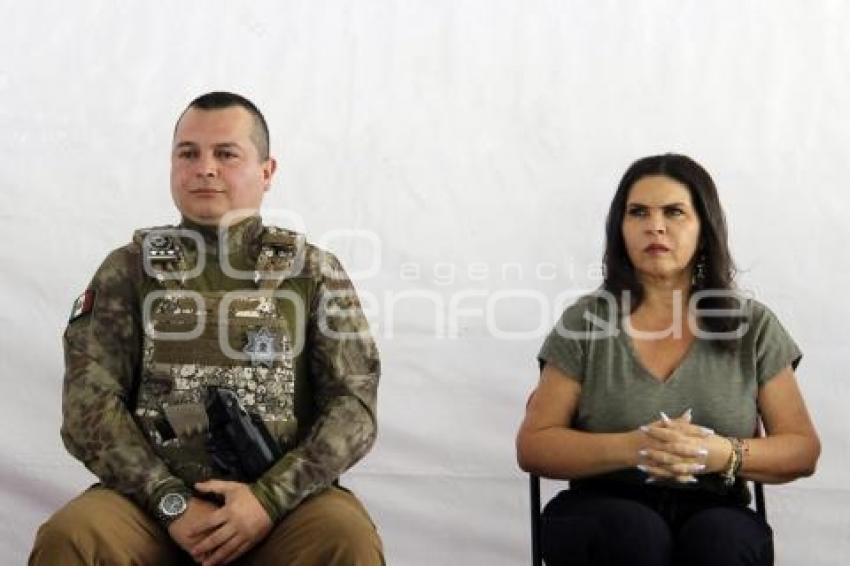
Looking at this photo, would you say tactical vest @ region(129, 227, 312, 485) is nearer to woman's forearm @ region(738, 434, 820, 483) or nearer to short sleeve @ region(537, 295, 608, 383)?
short sleeve @ region(537, 295, 608, 383)

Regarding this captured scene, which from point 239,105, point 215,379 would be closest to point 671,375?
point 215,379

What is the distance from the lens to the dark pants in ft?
5.80

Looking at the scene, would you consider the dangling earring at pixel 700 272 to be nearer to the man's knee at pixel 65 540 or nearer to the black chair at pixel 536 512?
the black chair at pixel 536 512

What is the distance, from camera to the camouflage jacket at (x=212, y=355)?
1866 millimetres

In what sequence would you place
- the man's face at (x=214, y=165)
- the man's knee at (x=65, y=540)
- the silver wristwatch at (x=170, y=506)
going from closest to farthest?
the man's knee at (x=65, y=540), the silver wristwatch at (x=170, y=506), the man's face at (x=214, y=165)

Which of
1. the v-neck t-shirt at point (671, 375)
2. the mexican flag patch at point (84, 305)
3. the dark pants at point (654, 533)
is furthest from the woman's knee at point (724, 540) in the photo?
the mexican flag patch at point (84, 305)

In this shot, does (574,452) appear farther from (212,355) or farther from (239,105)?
(239,105)

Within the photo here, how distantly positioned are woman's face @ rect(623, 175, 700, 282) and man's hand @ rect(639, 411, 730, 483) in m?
0.30

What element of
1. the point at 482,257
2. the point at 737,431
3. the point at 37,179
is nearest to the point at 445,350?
the point at 482,257

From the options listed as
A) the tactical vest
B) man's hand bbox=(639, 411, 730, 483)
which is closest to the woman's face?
man's hand bbox=(639, 411, 730, 483)

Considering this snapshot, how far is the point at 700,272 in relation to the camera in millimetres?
2109

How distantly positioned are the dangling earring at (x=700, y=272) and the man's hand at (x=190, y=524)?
921mm

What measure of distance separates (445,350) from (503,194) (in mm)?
361

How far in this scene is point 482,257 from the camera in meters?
2.57
